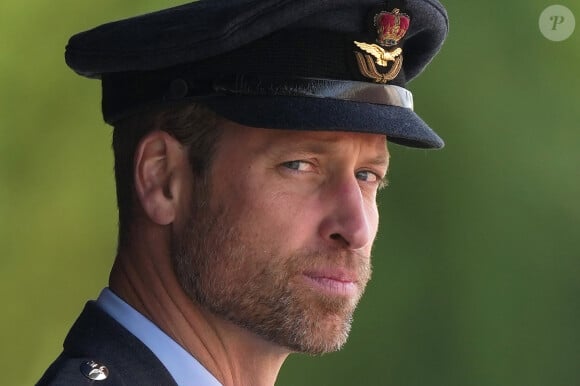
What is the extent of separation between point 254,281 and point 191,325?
0.11 meters

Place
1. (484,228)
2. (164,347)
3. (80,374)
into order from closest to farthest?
(80,374)
(164,347)
(484,228)

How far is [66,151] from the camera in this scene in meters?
2.75

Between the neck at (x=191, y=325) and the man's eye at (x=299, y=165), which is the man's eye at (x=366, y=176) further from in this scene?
the neck at (x=191, y=325)

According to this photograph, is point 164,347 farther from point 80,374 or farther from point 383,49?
point 383,49

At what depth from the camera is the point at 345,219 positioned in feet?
5.51

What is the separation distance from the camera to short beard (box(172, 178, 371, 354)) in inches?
66.4

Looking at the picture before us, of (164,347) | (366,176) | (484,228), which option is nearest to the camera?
(164,347)

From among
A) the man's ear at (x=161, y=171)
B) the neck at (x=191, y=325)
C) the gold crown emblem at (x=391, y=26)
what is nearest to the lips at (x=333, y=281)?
the neck at (x=191, y=325)

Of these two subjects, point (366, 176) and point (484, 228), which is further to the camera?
point (484, 228)

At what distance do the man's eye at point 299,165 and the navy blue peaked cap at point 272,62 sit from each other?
82 millimetres

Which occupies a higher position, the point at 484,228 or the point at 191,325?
the point at 191,325

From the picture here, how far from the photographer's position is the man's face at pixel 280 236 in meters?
1.68

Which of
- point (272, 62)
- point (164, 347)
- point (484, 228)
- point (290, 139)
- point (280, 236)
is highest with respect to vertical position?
point (272, 62)

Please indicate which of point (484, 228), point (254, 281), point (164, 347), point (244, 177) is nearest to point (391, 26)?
point (244, 177)
